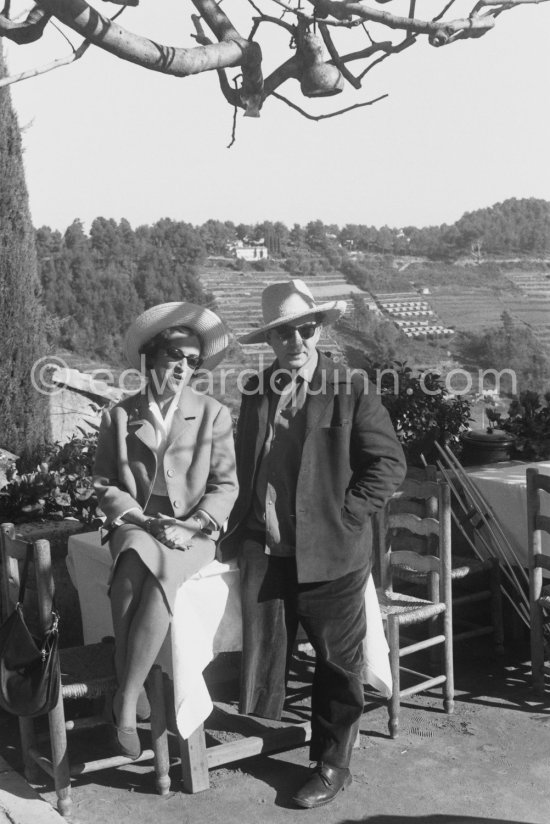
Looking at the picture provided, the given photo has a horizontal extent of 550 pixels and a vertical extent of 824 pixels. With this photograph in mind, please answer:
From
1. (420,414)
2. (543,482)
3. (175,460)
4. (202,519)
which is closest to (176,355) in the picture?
(175,460)

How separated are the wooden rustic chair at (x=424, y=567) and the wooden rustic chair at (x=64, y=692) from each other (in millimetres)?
1044

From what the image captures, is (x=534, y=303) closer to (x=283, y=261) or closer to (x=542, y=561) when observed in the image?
(x=283, y=261)

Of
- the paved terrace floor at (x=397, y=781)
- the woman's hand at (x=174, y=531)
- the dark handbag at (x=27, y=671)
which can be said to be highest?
the woman's hand at (x=174, y=531)

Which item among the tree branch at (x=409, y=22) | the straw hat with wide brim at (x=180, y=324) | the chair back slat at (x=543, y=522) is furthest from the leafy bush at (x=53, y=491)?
the tree branch at (x=409, y=22)

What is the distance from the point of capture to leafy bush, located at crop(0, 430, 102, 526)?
184 inches

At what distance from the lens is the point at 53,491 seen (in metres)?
4.73

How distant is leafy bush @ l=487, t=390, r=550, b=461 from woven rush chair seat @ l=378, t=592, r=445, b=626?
1727 mm

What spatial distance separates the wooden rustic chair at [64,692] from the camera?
3.33 m

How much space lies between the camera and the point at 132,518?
11.2ft

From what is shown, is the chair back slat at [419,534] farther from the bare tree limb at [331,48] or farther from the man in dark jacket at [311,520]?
the bare tree limb at [331,48]

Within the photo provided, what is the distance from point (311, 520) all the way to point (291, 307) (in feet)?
2.44

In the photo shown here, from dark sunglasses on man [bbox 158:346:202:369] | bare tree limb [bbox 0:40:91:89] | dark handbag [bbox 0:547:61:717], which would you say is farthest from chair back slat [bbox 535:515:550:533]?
bare tree limb [bbox 0:40:91:89]

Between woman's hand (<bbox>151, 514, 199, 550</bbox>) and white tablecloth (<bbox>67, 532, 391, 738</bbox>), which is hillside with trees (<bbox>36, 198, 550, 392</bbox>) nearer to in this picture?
white tablecloth (<bbox>67, 532, 391, 738</bbox>)

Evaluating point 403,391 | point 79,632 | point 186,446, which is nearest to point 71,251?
point 403,391
